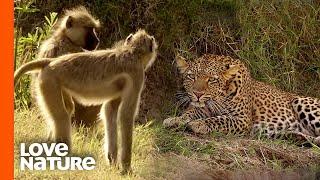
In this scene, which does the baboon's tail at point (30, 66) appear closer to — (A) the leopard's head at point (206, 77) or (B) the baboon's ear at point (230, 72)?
(A) the leopard's head at point (206, 77)

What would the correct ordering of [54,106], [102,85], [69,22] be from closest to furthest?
[54,106], [102,85], [69,22]

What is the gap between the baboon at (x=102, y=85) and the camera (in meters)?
5.54

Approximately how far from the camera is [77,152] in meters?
5.70

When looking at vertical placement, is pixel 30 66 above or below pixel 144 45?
below

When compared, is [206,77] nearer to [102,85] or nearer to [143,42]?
[143,42]

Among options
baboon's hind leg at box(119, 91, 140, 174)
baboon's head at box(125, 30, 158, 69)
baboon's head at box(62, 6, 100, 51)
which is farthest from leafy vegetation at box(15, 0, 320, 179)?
baboon's head at box(125, 30, 158, 69)

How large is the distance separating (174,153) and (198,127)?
564 mm

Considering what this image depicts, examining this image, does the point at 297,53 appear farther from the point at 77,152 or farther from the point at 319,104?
the point at 77,152

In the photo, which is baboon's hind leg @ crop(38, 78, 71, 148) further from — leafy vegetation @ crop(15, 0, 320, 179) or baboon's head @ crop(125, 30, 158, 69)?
baboon's head @ crop(125, 30, 158, 69)

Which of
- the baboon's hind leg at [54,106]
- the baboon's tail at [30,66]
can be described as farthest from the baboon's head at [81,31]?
the baboon's hind leg at [54,106]

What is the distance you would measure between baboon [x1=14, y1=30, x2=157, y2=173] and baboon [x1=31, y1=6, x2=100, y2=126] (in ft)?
1.25

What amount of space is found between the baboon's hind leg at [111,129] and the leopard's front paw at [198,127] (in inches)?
46.9

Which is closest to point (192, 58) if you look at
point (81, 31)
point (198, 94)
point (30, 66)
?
point (198, 94)

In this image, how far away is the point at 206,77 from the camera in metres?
6.87
